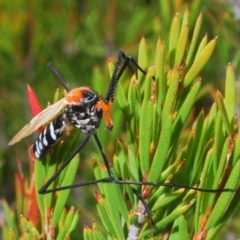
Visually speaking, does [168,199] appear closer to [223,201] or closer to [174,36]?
[223,201]

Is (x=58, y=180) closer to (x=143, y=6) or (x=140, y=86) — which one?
(x=140, y=86)

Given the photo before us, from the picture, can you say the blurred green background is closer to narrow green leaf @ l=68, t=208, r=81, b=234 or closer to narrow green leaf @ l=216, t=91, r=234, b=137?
narrow green leaf @ l=68, t=208, r=81, b=234

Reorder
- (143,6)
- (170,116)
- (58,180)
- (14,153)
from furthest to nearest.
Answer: (143,6) < (14,153) < (58,180) < (170,116)

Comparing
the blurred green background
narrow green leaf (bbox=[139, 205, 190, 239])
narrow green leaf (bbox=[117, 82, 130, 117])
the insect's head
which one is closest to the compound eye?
the insect's head

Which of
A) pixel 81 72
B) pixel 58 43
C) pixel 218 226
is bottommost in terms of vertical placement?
pixel 218 226

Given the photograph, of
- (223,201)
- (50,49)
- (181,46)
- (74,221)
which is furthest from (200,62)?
(50,49)

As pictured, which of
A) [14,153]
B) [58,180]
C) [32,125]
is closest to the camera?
[58,180]

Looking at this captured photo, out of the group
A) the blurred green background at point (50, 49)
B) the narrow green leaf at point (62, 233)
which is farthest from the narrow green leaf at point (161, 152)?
the blurred green background at point (50, 49)

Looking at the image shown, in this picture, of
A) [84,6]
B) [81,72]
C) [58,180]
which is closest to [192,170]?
[58,180]
